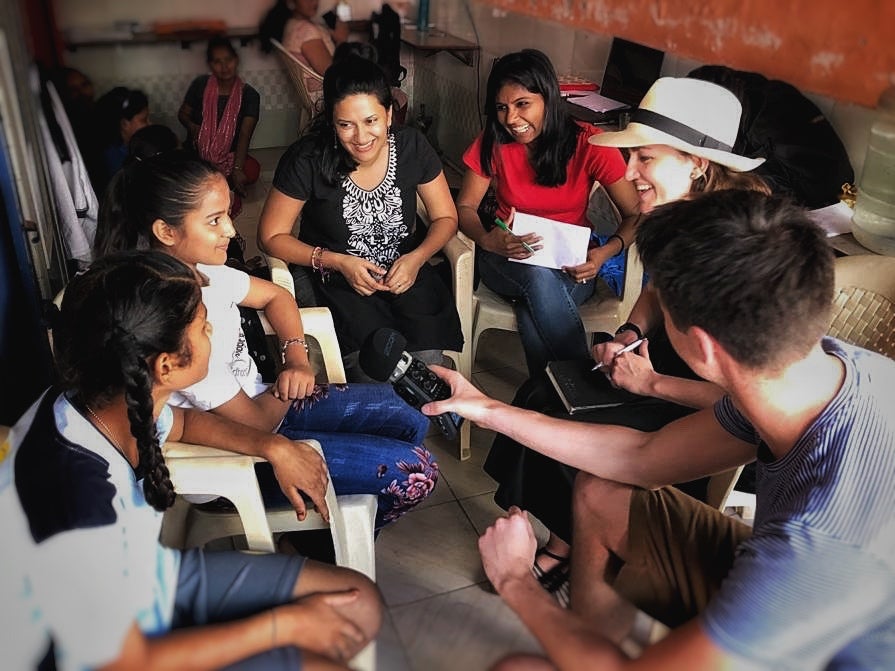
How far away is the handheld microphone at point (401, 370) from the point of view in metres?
1.00

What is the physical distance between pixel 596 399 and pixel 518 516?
1.66 feet

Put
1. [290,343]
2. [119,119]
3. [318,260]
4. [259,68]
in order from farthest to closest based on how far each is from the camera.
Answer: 1. [259,68]
2. [119,119]
3. [318,260]
4. [290,343]

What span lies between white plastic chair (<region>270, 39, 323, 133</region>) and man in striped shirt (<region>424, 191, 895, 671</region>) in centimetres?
318

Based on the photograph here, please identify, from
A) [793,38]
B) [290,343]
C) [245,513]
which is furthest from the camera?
[290,343]

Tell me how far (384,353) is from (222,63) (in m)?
3.28

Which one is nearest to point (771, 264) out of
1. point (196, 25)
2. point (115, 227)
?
point (115, 227)

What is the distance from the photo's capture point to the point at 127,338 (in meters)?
0.81

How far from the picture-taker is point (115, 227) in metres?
1.26

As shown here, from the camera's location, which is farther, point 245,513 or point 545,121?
point 545,121

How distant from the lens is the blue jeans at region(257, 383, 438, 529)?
49.9 inches

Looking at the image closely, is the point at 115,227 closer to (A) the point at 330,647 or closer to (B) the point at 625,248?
(A) the point at 330,647

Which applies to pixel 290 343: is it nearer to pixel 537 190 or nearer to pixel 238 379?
pixel 238 379

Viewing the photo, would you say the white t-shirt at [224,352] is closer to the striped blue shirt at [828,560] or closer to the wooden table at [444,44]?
the striped blue shirt at [828,560]

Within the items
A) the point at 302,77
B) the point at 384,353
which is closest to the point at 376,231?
the point at 384,353
